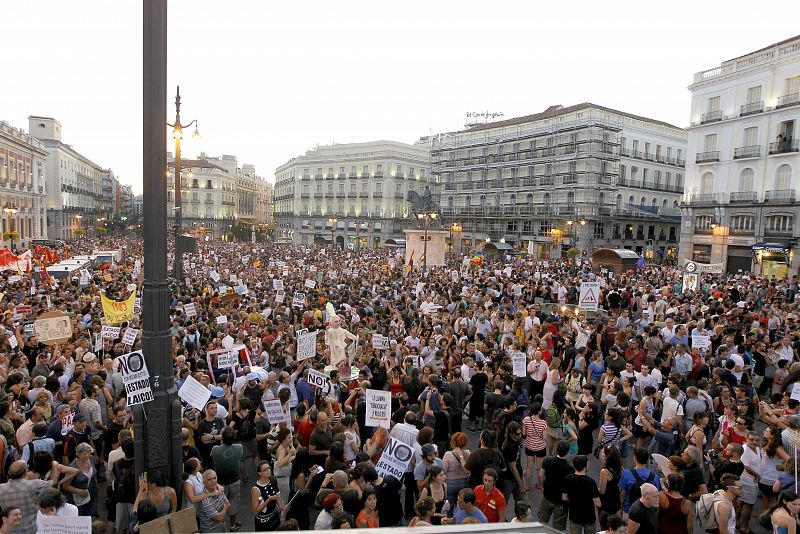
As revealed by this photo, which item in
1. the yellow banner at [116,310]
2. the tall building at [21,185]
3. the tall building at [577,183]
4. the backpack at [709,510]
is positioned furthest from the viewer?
the tall building at [577,183]

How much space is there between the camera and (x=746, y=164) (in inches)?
1624

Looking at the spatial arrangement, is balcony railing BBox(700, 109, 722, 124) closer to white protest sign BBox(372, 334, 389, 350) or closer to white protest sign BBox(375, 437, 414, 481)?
white protest sign BBox(372, 334, 389, 350)

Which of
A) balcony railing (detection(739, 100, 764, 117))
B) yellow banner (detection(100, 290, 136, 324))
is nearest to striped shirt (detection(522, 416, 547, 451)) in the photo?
yellow banner (detection(100, 290, 136, 324))

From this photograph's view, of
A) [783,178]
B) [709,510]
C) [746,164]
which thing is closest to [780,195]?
[783,178]

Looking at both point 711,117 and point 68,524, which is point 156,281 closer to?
point 68,524

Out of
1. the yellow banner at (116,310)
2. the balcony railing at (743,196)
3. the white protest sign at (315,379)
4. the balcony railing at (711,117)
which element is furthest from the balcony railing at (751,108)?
the yellow banner at (116,310)

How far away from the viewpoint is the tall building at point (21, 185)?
53688 mm

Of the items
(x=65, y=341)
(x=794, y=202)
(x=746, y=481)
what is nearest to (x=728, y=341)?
(x=746, y=481)

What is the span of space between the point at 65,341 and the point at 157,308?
8540 mm

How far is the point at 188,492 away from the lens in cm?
544

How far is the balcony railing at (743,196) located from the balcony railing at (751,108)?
6.06 metres

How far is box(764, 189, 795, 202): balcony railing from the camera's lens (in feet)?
125

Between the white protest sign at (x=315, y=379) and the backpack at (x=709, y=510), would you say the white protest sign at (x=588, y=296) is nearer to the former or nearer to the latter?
the white protest sign at (x=315, y=379)

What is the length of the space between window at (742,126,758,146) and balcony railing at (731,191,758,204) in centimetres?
378
